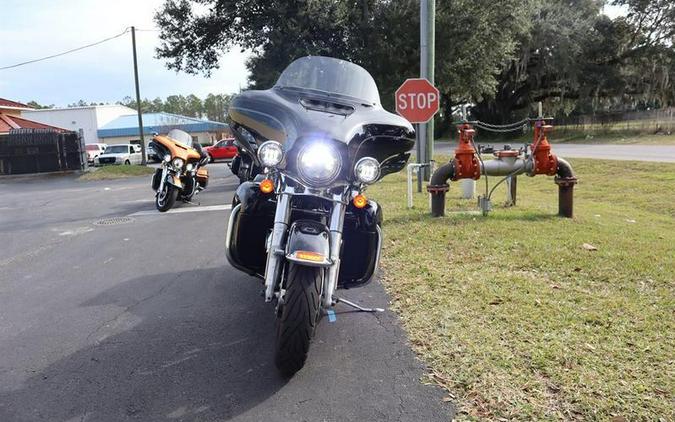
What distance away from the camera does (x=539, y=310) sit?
4027 mm

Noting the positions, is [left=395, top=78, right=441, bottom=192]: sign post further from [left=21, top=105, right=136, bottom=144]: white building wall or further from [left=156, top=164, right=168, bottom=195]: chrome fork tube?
[left=21, top=105, right=136, bottom=144]: white building wall

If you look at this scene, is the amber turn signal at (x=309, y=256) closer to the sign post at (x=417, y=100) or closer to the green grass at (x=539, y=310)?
the green grass at (x=539, y=310)

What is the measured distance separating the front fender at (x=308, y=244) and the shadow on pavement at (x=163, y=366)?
32.7 inches

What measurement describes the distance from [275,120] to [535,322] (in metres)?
2.43

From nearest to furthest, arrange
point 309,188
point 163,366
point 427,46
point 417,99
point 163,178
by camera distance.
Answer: point 309,188 < point 163,366 < point 417,99 < point 163,178 < point 427,46

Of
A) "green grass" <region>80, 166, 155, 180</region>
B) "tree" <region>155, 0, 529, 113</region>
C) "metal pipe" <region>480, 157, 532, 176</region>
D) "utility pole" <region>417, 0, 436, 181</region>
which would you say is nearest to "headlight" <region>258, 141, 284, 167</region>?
"metal pipe" <region>480, 157, 532, 176</region>

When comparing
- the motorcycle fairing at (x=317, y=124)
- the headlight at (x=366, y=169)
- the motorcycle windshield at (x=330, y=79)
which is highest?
the motorcycle windshield at (x=330, y=79)

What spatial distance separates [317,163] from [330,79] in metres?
1.20

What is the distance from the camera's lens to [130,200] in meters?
11.9

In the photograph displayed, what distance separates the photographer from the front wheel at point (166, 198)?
9.62 meters

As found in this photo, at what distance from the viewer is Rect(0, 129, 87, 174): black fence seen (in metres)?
22.0

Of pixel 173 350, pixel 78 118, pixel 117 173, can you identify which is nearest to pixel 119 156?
pixel 117 173

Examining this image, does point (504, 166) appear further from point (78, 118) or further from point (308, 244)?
point (78, 118)

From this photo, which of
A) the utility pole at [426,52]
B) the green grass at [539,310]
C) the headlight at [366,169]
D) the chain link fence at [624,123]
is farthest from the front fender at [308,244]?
the chain link fence at [624,123]
